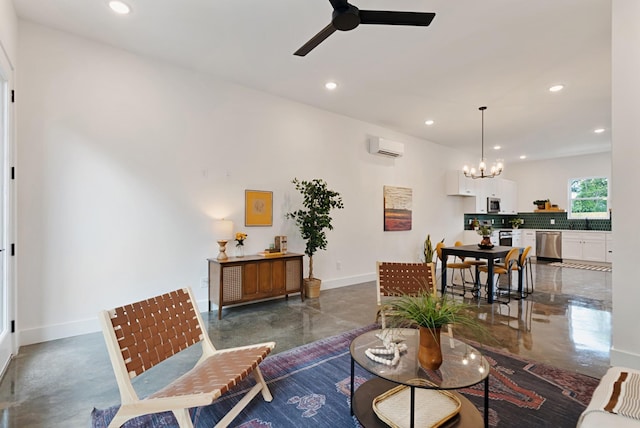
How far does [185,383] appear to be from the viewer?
5.75 ft

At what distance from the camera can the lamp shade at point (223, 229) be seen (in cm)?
418

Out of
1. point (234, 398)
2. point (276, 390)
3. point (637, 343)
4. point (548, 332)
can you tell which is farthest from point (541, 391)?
point (234, 398)

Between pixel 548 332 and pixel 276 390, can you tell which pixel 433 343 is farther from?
pixel 548 332

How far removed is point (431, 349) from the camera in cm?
169

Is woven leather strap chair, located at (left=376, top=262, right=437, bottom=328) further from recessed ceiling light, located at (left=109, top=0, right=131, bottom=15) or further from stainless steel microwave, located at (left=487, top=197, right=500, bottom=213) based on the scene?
stainless steel microwave, located at (left=487, top=197, right=500, bottom=213)

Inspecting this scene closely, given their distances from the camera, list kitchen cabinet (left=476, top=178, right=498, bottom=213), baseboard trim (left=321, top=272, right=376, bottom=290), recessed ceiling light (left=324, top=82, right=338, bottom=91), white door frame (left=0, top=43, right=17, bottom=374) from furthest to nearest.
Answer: kitchen cabinet (left=476, top=178, right=498, bottom=213), baseboard trim (left=321, top=272, right=376, bottom=290), recessed ceiling light (left=324, top=82, right=338, bottom=91), white door frame (left=0, top=43, right=17, bottom=374)

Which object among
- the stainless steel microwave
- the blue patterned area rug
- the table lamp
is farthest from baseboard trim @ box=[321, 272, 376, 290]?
the stainless steel microwave

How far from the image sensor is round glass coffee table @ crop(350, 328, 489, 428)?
1.57m

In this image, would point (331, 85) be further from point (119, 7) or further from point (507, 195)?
point (507, 195)

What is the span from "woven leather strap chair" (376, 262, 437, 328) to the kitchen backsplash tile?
6.36 metres

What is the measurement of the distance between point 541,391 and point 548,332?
151 cm

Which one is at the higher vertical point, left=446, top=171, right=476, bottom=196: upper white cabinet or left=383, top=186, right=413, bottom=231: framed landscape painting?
left=446, top=171, right=476, bottom=196: upper white cabinet

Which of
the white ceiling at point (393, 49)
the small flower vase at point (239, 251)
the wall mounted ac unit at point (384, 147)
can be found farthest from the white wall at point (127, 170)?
the wall mounted ac unit at point (384, 147)

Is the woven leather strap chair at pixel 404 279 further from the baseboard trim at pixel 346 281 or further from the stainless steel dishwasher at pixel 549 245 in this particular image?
the stainless steel dishwasher at pixel 549 245
